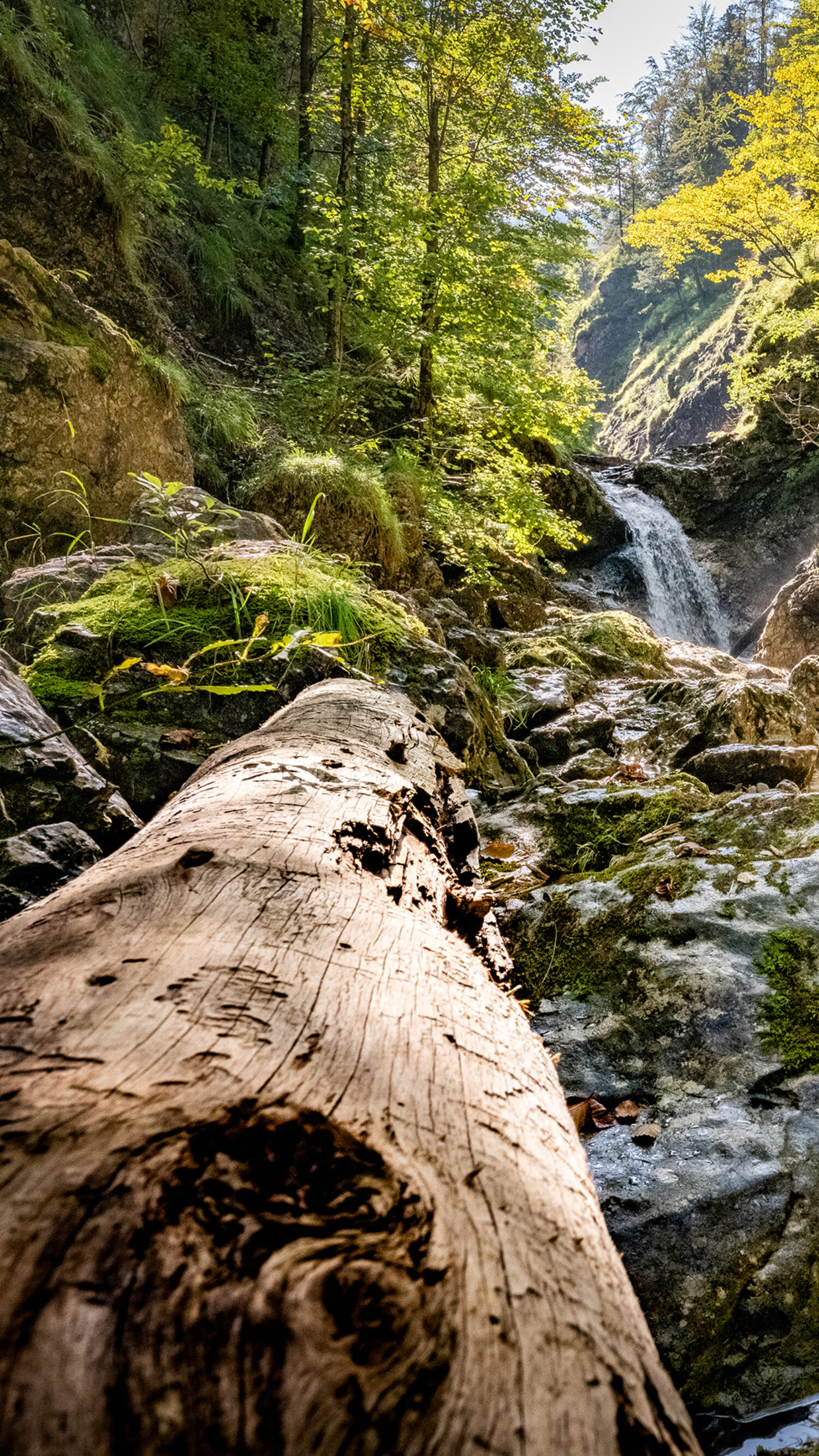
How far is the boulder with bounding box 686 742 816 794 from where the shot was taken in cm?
451

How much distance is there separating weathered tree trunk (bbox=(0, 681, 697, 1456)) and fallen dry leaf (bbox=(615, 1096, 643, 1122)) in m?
0.97

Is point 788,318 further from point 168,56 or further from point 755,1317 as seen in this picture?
point 755,1317

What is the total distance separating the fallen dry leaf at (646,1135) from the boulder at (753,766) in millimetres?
2919

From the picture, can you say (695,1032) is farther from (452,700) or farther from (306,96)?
(306,96)

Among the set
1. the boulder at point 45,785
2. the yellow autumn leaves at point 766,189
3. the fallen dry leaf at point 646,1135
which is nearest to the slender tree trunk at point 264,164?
the yellow autumn leaves at point 766,189

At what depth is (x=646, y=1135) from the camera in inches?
75.5

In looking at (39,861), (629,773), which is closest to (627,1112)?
(39,861)

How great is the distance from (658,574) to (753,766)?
11.2 meters

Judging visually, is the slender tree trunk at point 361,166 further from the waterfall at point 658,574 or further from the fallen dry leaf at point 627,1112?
the fallen dry leaf at point 627,1112

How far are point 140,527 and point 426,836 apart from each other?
3198 millimetres

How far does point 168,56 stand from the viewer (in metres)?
10.5

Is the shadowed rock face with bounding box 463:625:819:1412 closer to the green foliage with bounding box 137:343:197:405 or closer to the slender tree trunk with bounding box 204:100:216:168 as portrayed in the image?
the green foliage with bounding box 137:343:197:405

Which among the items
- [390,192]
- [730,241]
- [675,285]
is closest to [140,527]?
[390,192]

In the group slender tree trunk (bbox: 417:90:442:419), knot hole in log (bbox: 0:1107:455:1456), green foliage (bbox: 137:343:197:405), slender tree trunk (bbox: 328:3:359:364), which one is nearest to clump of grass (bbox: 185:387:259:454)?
green foliage (bbox: 137:343:197:405)
